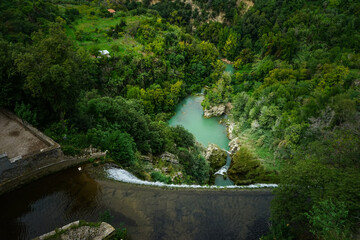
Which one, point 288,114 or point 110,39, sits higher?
point 288,114

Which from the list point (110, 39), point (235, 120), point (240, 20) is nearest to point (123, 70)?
point (110, 39)

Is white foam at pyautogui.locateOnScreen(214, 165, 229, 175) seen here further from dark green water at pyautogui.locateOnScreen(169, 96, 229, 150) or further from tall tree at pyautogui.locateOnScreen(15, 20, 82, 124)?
tall tree at pyautogui.locateOnScreen(15, 20, 82, 124)

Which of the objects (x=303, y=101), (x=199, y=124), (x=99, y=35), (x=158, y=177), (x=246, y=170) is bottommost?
(x=199, y=124)

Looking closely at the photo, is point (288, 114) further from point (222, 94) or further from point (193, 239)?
point (193, 239)

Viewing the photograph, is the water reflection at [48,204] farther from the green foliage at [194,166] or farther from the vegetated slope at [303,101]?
the green foliage at [194,166]

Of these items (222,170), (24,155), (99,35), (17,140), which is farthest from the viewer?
(99,35)

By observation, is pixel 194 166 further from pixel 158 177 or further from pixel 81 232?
pixel 81 232

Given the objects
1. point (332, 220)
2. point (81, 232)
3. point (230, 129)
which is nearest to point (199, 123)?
point (230, 129)
